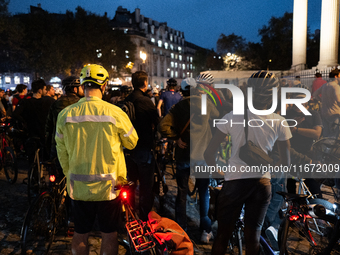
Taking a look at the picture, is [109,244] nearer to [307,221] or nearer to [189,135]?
[189,135]

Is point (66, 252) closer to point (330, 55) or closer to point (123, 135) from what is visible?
point (123, 135)

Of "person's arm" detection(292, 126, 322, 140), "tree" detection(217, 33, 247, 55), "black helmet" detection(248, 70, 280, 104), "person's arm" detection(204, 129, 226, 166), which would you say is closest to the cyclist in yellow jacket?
"person's arm" detection(204, 129, 226, 166)

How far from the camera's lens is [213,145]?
3.29 m

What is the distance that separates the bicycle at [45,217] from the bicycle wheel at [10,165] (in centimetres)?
331

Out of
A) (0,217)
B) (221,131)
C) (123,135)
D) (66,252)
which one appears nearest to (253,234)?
(221,131)

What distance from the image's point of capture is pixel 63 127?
108 inches

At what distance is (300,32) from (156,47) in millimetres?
66395

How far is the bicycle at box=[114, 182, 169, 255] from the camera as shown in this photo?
2682mm

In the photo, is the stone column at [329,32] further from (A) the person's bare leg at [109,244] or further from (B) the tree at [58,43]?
(A) the person's bare leg at [109,244]

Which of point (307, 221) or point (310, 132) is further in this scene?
point (310, 132)

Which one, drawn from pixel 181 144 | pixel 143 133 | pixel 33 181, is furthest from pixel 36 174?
pixel 181 144

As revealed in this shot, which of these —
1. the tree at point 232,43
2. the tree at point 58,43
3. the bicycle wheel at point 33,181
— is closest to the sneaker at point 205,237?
the bicycle wheel at point 33,181

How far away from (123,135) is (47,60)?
37.8 meters

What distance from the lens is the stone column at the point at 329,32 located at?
28125 millimetres
